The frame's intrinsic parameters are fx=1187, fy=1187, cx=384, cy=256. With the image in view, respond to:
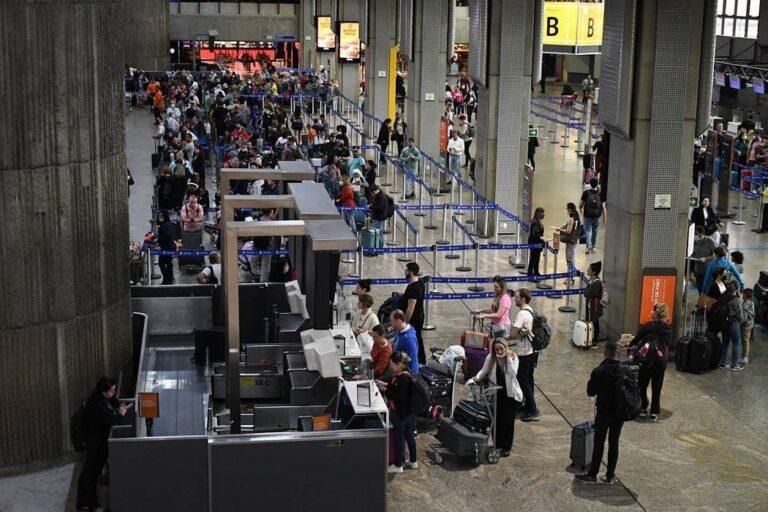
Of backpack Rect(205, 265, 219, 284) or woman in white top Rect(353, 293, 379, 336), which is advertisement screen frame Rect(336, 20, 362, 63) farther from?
woman in white top Rect(353, 293, 379, 336)

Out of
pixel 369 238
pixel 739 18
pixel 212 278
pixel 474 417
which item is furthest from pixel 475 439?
pixel 739 18

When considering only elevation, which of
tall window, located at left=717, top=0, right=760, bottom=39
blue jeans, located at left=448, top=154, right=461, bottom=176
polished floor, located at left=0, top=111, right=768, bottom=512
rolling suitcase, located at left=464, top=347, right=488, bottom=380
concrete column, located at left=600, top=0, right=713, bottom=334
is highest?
tall window, located at left=717, top=0, right=760, bottom=39

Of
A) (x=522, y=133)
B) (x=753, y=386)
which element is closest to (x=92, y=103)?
(x=753, y=386)

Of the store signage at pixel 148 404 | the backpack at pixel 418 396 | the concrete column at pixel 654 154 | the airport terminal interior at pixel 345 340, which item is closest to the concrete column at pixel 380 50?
the airport terminal interior at pixel 345 340

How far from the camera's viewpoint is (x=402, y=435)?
41.2ft

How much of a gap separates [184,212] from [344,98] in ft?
90.1

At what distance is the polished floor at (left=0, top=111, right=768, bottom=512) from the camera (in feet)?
39.5

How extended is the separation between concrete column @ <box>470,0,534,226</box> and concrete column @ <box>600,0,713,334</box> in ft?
23.6

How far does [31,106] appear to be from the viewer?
1196cm

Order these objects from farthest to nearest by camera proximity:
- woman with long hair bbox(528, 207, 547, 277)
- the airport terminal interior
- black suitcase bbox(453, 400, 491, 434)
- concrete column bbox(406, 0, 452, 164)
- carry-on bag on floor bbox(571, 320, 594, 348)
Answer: concrete column bbox(406, 0, 452, 164)
woman with long hair bbox(528, 207, 547, 277)
carry-on bag on floor bbox(571, 320, 594, 348)
black suitcase bbox(453, 400, 491, 434)
the airport terminal interior

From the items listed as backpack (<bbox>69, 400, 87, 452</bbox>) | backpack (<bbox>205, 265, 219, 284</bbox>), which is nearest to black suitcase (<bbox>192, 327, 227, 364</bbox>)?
backpack (<bbox>205, 265, 219, 284</bbox>)

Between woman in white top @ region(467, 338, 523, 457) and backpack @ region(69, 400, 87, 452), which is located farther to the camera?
woman in white top @ region(467, 338, 523, 457)

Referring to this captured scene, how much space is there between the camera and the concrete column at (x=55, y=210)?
39.1ft

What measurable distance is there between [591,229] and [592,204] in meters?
0.65
